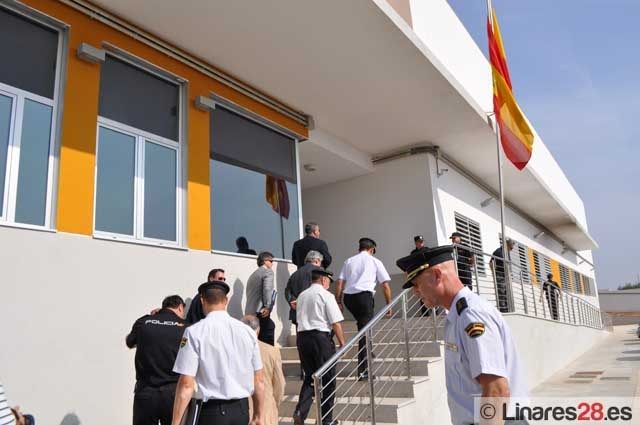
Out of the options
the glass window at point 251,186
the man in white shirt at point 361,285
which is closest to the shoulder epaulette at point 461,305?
the man in white shirt at point 361,285

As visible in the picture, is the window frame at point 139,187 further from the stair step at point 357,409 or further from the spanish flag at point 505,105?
the spanish flag at point 505,105

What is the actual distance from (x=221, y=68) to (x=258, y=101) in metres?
0.82

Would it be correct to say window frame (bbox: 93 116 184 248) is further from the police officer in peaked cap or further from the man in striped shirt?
the police officer in peaked cap

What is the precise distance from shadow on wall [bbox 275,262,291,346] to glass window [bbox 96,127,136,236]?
7.79 feet

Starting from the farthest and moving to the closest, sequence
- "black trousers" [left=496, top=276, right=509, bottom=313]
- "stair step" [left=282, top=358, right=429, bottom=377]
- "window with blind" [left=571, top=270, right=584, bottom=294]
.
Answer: "window with blind" [left=571, top=270, right=584, bottom=294], "black trousers" [left=496, top=276, right=509, bottom=313], "stair step" [left=282, top=358, right=429, bottom=377]

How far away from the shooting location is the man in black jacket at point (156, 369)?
3.60 metres

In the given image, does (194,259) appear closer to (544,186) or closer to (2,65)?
(2,65)

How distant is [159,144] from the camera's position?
578 cm

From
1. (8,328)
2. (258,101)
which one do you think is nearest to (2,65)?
(8,328)

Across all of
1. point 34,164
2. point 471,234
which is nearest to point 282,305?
point 34,164

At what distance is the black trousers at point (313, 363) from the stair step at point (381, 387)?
0.88 feet

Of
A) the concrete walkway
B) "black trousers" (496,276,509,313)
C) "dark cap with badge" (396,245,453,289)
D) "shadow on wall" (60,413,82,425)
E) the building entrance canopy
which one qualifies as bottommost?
the concrete walkway

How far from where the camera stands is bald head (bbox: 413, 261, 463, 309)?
2133 millimetres

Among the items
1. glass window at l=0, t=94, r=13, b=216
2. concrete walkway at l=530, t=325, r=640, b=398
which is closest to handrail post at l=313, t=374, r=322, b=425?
glass window at l=0, t=94, r=13, b=216
